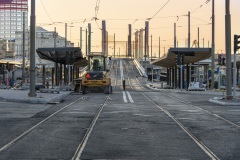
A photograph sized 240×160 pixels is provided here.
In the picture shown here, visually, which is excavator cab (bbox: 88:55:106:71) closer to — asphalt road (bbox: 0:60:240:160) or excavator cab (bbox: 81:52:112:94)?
excavator cab (bbox: 81:52:112:94)

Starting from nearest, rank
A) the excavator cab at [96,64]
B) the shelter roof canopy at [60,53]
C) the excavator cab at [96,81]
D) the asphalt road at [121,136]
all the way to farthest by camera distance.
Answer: the asphalt road at [121,136] < the excavator cab at [96,81] < the excavator cab at [96,64] < the shelter roof canopy at [60,53]

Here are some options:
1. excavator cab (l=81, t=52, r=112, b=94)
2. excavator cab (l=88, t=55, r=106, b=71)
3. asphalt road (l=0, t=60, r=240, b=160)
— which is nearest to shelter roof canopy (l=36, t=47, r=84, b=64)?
excavator cab (l=88, t=55, r=106, b=71)

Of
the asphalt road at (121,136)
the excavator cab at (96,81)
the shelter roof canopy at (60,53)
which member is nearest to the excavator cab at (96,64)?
the excavator cab at (96,81)

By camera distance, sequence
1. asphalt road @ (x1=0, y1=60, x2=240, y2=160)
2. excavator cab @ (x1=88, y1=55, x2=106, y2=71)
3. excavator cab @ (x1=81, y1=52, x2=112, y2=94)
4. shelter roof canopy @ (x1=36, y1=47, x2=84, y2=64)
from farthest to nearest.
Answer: shelter roof canopy @ (x1=36, y1=47, x2=84, y2=64) → excavator cab @ (x1=88, y1=55, x2=106, y2=71) → excavator cab @ (x1=81, y1=52, x2=112, y2=94) → asphalt road @ (x1=0, y1=60, x2=240, y2=160)

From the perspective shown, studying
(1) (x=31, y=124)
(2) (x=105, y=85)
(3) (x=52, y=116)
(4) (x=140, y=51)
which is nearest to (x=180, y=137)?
(1) (x=31, y=124)

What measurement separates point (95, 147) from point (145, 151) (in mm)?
1254

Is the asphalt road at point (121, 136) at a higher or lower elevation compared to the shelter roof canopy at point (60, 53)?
lower

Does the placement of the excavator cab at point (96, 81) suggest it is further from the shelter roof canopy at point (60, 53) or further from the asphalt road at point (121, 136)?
the asphalt road at point (121, 136)

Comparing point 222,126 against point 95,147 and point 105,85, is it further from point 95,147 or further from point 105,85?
point 105,85

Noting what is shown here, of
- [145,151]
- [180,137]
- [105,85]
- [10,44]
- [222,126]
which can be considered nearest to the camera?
[145,151]

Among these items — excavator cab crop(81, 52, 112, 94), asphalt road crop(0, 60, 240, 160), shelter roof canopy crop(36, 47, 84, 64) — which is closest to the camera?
asphalt road crop(0, 60, 240, 160)

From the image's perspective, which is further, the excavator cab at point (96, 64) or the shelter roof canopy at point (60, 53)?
the shelter roof canopy at point (60, 53)

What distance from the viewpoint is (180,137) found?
1336cm

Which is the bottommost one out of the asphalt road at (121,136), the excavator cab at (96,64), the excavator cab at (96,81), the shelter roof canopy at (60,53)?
the asphalt road at (121,136)
